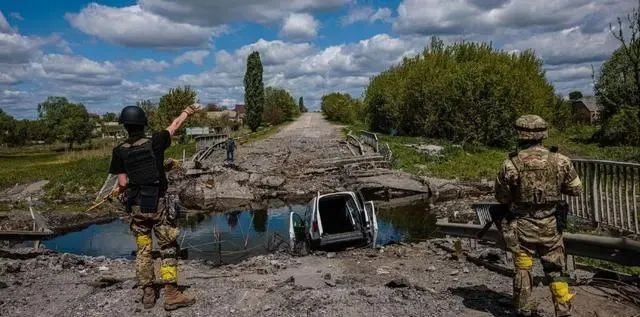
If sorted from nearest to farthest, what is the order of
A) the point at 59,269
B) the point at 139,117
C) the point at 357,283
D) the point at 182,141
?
the point at 139,117 < the point at 357,283 < the point at 59,269 < the point at 182,141

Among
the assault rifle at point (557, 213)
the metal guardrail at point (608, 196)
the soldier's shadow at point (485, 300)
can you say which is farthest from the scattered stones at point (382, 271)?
the metal guardrail at point (608, 196)

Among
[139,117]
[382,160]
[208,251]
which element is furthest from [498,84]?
[139,117]

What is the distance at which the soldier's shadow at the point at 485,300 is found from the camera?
5.48 meters

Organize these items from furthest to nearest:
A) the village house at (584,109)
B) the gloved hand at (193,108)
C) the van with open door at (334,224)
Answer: the village house at (584,109), the van with open door at (334,224), the gloved hand at (193,108)

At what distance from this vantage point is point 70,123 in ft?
258

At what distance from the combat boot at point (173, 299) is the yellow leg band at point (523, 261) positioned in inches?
147

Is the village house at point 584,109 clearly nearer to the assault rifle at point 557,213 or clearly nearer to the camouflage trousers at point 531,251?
the assault rifle at point 557,213

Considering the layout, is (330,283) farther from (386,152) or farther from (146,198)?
(386,152)

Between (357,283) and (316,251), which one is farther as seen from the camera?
(316,251)

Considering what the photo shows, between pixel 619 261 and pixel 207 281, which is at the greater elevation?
pixel 619 261

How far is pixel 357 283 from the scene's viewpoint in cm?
720

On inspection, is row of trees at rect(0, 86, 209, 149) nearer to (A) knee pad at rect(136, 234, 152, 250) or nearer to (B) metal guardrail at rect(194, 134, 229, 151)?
(B) metal guardrail at rect(194, 134, 229, 151)

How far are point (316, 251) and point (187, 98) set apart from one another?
149 feet

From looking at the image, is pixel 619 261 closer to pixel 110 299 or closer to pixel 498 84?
pixel 110 299
